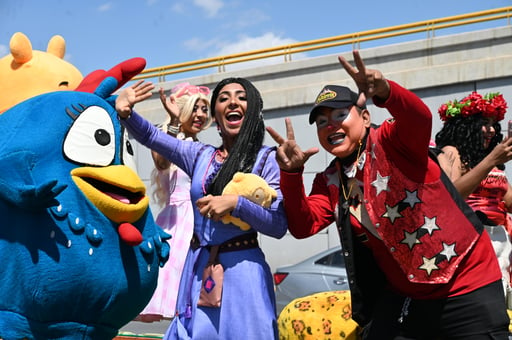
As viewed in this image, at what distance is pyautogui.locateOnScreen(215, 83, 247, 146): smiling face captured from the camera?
404cm

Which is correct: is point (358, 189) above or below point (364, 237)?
above

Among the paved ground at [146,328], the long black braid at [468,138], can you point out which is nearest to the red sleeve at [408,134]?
the long black braid at [468,138]

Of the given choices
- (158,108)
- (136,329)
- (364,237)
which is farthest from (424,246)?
(158,108)

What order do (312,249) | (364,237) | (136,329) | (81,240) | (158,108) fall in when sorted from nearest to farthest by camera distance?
(81,240) → (364,237) → (136,329) → (312,249) → (158,108)

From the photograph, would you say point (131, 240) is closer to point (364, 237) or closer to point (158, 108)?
point (364, 237)

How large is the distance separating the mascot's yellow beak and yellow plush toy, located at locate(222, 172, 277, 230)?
1.47 feet

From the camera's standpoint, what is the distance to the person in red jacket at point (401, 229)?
131 inches

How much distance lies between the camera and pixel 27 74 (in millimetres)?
4102

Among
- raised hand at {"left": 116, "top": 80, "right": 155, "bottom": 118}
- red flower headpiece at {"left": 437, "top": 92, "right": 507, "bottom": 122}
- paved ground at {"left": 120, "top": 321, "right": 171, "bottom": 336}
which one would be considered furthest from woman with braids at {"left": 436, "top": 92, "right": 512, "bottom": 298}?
A: paved ground at {"left": 120, "top": 321, "right": 171, "bottom": 336}

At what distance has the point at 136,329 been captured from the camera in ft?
27.0

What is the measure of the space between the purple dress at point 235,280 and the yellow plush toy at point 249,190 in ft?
0.15

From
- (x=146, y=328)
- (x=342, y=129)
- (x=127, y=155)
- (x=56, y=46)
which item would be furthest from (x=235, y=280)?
(x=146, y=328)

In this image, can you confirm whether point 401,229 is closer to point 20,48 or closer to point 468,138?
point 468,138

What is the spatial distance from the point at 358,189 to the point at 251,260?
2.24 feet
